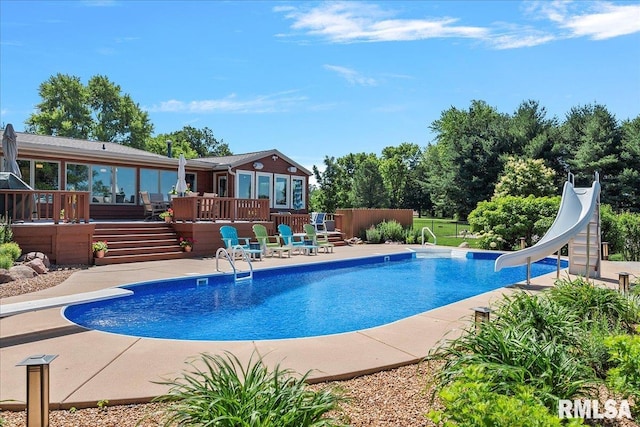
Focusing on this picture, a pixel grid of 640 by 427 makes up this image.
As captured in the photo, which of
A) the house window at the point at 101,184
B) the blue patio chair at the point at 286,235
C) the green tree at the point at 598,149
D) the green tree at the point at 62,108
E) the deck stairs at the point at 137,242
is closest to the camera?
the deck stairs at the point at 137,242

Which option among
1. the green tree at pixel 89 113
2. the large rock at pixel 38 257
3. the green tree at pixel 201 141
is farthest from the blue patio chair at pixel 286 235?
the green tree at pixel 201 141

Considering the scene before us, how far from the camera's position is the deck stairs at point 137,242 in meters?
12.0

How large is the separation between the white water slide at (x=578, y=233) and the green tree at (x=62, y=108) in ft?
127

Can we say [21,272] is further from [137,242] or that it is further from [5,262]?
[137,242]

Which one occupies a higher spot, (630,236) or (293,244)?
(630,236)

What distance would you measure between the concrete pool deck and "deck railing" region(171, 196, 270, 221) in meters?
7.86

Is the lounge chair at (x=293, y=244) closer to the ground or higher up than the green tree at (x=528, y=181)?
closer to the ground

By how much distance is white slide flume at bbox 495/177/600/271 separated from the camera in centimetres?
867

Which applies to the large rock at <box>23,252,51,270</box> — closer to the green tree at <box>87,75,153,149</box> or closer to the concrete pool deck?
the concrete pool deck

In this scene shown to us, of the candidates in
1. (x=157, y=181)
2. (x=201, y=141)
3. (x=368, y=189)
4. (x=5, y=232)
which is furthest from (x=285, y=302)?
(x=201, y=141)

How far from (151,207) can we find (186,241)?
4641mm

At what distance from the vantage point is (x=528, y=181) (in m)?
26.2

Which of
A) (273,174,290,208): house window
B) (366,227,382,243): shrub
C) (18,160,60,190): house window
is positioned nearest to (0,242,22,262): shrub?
(18,160,60,190): house window

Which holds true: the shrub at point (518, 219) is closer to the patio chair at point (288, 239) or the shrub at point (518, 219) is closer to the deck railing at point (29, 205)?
the patio chair at point (288, 239)
